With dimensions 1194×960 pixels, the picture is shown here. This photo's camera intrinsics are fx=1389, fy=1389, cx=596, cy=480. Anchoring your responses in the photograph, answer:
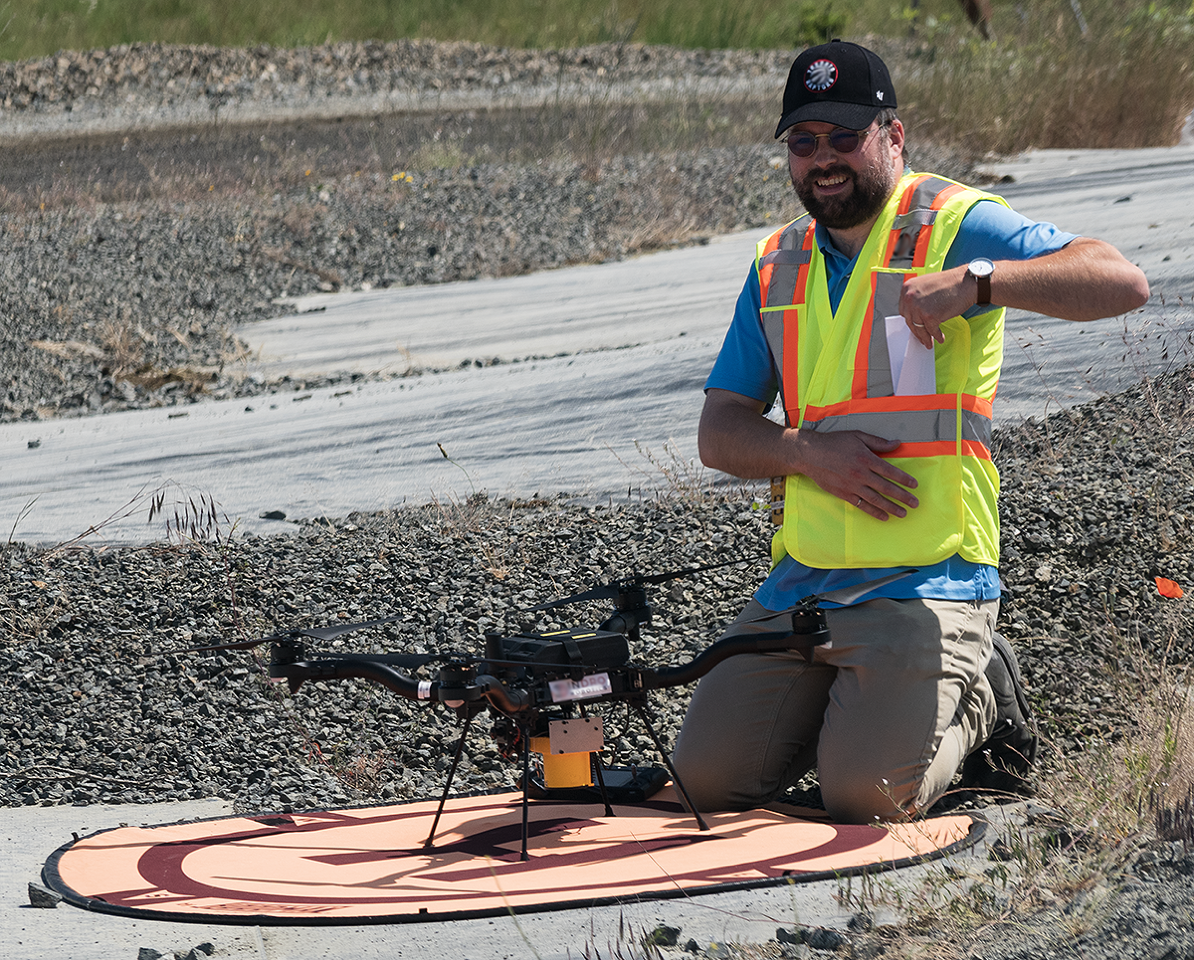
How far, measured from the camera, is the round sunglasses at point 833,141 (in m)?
3.54

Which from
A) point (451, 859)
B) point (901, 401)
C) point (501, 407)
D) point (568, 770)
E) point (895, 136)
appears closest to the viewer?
point (451, 859)

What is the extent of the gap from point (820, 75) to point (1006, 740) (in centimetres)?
182

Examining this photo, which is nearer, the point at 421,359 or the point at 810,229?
the point at 810,229

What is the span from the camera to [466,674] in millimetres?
2898

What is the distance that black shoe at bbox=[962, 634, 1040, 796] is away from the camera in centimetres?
370

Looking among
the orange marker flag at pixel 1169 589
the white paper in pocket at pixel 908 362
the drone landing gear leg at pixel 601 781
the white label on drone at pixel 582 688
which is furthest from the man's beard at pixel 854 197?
the orange marker flag at pixel 1169 589

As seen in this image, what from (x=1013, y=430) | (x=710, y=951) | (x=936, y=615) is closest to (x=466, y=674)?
(x=710, y=951)

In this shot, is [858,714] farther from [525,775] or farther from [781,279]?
[781,279]

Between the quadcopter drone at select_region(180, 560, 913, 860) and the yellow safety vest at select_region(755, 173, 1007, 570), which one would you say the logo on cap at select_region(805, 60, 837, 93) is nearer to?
the yellow safety vest at select_region(755, 173, 1007, 570)

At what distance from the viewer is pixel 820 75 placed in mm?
3549

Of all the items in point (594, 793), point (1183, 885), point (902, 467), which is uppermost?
point (902, 467)

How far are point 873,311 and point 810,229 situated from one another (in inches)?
14.5

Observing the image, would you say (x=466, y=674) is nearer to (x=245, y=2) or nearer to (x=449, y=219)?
(x=449, y=219)

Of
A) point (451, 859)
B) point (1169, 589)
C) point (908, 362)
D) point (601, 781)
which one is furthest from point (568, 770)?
point (1169, 589)
